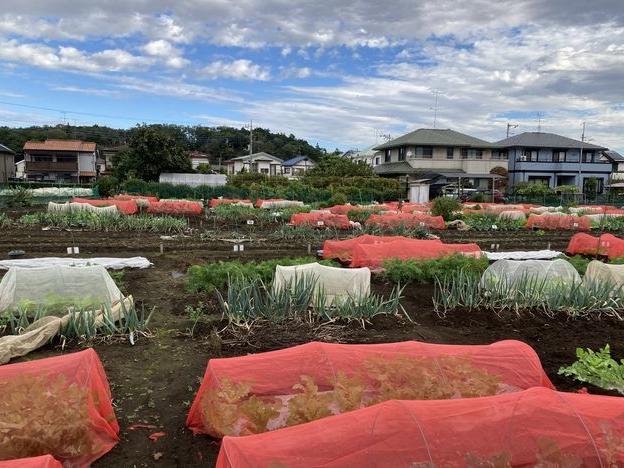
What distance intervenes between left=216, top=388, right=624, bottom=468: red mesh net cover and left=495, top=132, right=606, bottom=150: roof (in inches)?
1584

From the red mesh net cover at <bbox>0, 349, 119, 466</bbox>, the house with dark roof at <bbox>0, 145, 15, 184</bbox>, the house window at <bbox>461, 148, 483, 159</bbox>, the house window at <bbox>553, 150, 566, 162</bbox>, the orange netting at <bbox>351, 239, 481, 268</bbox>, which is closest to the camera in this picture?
the red mesh net cover at <bbox>0, 349, 119, 466</bbox>

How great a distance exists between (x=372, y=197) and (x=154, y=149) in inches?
524

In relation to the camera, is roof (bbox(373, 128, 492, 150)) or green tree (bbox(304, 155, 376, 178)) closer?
green tree (bbox(304, 155, 376, 178))

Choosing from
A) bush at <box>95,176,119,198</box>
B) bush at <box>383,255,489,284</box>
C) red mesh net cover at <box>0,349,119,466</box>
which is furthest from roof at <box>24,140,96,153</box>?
red mesh net cover at <box>0,349,119,466</box>

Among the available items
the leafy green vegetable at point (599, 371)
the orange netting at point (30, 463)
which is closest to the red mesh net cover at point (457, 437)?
the orange netting at point (30, 463)

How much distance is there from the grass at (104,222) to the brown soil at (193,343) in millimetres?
6277

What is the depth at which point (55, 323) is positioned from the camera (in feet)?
14.9

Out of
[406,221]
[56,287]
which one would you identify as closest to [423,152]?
[406,221]

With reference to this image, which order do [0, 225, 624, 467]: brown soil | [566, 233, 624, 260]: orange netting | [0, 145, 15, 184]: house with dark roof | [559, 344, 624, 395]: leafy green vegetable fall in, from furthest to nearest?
[0, 145, 15, 184]: house with dark roof, [566, 233, 624, 260]: orange netting, [559, 344, 624, 395]: leafy green vegetable, [0, 225, 624, 467]: brown soil

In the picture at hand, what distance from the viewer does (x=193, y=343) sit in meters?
4.81

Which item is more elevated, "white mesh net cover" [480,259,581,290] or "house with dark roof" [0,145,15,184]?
"house with dark roof" [0,145,15,184]

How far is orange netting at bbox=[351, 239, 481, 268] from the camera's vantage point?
8.12m

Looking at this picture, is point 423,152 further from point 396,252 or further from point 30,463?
point 30,463

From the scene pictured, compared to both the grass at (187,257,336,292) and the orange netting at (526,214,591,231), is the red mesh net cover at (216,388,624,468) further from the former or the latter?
the orange netting at (526,214,591,231)
